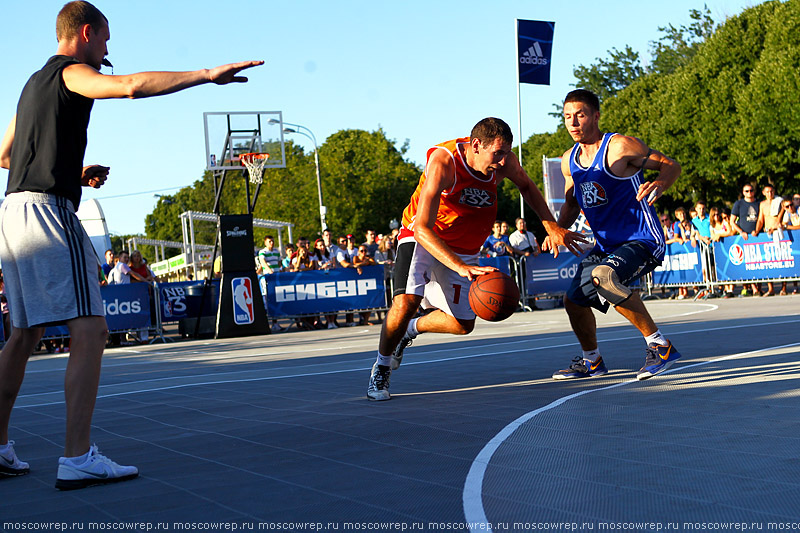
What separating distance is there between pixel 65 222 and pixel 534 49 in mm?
26869

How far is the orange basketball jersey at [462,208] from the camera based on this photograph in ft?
21.9

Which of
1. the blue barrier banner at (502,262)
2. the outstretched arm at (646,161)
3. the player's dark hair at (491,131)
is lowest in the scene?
the blue barrier banner at (502,262)

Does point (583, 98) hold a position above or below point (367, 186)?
below

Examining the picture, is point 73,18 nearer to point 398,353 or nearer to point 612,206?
point 398,353

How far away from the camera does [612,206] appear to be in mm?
7102

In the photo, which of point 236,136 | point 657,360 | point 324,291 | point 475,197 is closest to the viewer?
point 475,197

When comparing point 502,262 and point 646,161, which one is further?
point 502,262

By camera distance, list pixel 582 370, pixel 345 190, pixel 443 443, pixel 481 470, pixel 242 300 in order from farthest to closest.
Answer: pixel 345 190 → pixel 242 300 → pixel 582 370 → pixel 443 443 → pixel 481 470

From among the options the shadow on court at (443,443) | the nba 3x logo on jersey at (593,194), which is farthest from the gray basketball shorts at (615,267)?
the shadow on court at (443,443)

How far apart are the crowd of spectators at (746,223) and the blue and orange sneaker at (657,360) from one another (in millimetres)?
12170

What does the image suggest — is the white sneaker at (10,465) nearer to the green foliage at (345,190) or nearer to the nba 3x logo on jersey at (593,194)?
the nba 3x logo on jersey at (593,194)

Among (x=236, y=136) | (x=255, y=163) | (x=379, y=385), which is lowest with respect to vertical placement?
(x=379, y=385)

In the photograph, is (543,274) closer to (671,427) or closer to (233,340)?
(233,340)

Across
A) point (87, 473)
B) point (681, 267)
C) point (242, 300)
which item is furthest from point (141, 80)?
point (681, 267)
